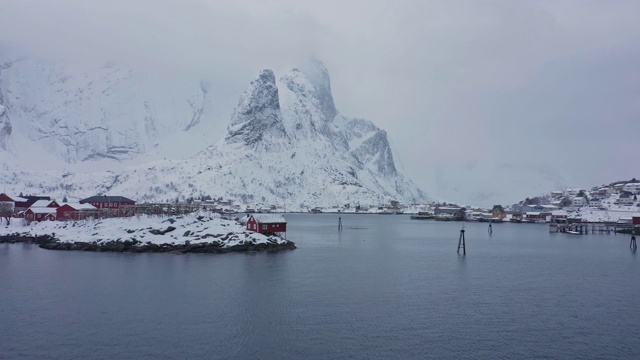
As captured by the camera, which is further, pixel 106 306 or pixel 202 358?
pixel 106 306

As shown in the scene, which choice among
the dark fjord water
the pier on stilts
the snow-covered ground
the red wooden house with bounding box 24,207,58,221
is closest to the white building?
the pier on stilts

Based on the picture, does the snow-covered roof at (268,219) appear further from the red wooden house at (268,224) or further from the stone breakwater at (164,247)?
the stone breakwater at (164,247)

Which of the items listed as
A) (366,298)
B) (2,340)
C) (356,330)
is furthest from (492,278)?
(2,340)

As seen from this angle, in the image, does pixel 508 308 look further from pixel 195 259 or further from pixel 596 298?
pixel 195 259

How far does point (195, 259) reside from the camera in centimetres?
5884

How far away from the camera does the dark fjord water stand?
26.0 metres

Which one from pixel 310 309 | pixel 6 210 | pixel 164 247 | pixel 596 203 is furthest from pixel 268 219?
pixel 596 203

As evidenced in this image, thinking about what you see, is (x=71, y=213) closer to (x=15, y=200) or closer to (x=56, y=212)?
(x=56, y=212)

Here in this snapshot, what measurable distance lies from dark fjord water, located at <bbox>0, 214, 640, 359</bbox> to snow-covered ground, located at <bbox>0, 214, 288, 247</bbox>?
8.79m

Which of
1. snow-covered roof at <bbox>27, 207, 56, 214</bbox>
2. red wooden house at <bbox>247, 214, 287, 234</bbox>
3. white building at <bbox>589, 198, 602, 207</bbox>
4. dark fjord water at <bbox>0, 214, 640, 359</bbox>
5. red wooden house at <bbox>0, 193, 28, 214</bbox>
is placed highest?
white building at <bbox>589, 198, 602, 207</bbox>

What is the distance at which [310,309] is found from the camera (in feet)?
111

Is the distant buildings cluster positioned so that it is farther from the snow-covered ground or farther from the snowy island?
the snowy island

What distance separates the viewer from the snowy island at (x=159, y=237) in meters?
66.2

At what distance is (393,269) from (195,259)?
23674 millimetres
